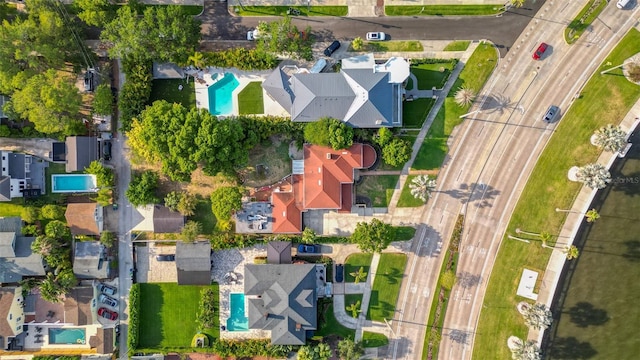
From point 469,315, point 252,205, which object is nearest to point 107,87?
point 252,205

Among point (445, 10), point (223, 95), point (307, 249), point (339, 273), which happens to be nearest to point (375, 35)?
point (445, 10)

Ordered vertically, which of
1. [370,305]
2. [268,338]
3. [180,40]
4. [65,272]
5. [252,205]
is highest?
[180,40]

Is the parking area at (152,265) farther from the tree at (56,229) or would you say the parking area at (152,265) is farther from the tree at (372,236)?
the tree at (372,236)

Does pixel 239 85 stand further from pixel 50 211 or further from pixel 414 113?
pixel 50 211

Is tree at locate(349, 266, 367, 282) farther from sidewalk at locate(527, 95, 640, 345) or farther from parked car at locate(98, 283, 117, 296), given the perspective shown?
parked car at locate(98, 283, 117, 296)

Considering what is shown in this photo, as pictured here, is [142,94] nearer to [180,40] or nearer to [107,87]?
[107,87]
